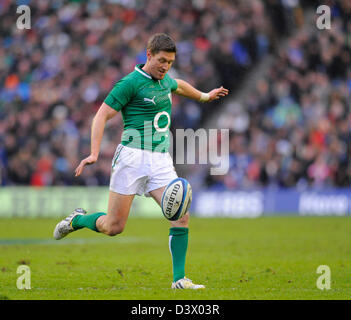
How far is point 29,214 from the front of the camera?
867 inches

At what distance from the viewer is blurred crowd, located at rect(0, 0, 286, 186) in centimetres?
2214

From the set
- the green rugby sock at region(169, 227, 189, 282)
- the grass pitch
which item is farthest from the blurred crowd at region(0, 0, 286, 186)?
the green rugby sock at region(169, 227, 189, 282)

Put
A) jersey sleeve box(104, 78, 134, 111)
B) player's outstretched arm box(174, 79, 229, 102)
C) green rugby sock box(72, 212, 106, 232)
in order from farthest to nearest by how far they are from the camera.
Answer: player's outstretched arm box(174, 79, 229, 102) → green rugby sock box(72, 212, 106, 232) → jersey sleeve box(104, 78, 134, 111)

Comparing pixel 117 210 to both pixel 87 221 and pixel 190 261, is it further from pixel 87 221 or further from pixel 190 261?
pixel 190 261

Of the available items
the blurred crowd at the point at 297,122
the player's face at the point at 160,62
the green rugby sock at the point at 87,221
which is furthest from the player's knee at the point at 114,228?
the blurred crowd at the point at 297,122

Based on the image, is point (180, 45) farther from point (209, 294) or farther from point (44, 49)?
point (209, 294)

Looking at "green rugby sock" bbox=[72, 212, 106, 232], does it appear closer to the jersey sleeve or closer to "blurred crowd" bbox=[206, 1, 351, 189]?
the jersey sleeve

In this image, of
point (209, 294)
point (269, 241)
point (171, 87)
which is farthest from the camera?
point (269, 241)

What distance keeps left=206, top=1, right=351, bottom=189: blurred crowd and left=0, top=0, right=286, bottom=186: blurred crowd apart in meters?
1.14

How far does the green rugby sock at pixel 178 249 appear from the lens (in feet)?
26.1

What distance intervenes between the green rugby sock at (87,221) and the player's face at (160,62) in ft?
5.75

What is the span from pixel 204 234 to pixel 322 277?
799cm

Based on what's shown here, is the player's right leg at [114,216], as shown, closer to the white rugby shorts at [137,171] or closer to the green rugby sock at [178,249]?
the white rugby shorts at [137,171]

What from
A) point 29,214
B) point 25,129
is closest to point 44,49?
point 25,129
